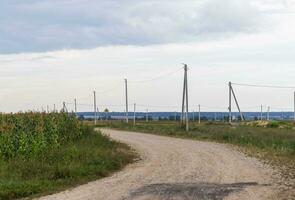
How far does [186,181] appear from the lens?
14.7 meters

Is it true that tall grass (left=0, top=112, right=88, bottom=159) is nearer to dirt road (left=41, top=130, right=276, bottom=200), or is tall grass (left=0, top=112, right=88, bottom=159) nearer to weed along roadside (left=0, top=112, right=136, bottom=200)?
weed along roadside (left=0, top=112, right=136, bottom=200)

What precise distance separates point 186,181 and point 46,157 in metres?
5.96

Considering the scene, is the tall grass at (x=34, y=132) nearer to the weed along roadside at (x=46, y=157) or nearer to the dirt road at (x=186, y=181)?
the weed along roadside at (x=46, y=157)

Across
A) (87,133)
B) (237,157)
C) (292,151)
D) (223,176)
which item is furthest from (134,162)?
(87,133)

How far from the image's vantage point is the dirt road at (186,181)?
12.5 m

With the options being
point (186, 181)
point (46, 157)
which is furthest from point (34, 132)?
point (186, 181)

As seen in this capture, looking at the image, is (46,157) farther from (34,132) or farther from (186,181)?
(186,181)

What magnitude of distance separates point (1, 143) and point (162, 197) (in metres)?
8.97

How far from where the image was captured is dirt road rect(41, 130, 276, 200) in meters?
12.5

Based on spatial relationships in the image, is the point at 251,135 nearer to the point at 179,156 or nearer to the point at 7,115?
the point at 179,156

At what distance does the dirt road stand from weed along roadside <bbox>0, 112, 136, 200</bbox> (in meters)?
0.73

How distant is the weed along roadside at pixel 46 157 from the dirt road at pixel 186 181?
73 cm

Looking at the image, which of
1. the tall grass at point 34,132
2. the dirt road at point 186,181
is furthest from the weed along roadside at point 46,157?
the dirt road at point 186,181

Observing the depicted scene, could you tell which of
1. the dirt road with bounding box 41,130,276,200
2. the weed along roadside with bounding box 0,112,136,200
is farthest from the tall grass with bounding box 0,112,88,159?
the dirt road with bounding box 41,130,276,200
